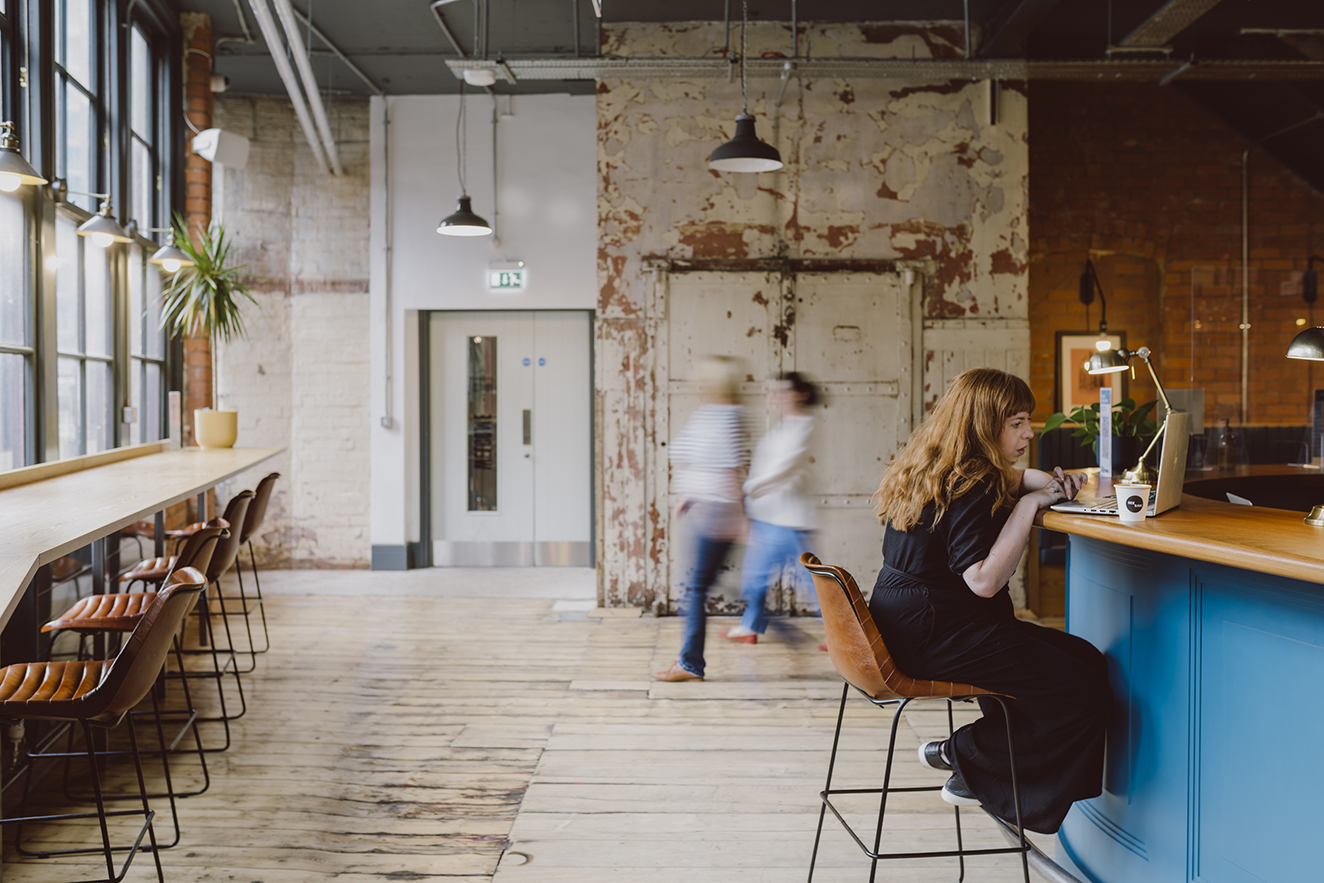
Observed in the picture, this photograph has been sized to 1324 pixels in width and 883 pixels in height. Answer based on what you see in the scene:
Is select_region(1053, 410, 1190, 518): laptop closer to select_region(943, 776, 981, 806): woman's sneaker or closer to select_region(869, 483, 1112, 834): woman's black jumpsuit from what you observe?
select_region(869, 483, 1112, 834): woman's black jumpsuit

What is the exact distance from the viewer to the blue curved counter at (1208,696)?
1747mm

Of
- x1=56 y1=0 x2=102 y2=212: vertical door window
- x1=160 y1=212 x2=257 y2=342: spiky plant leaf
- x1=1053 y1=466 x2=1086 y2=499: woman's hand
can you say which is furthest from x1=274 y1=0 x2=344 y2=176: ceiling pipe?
x1=1053 y1=466 x2=1086 y2=499: woman's hand

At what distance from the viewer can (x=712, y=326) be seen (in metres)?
5.68

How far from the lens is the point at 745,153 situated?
4.21 meters

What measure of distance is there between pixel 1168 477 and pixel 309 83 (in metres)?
5.85

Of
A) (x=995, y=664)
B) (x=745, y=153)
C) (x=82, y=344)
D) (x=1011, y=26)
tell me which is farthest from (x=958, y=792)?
(x=82, y=344)

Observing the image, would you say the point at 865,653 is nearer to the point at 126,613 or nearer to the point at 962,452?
the point at 962,452

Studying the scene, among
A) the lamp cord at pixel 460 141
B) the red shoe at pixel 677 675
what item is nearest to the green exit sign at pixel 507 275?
the lamp cord at pixel 460 141

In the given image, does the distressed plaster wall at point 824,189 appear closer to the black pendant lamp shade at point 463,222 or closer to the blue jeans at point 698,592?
the black pendant lamp shade at point 463,222

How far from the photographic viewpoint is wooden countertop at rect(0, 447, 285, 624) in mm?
2309

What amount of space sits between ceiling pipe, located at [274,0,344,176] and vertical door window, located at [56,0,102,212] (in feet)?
3.38

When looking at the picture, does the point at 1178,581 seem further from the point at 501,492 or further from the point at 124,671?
the point at 501,492

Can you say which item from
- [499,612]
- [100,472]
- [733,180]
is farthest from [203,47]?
[499,612]

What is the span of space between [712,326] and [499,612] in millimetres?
2395
